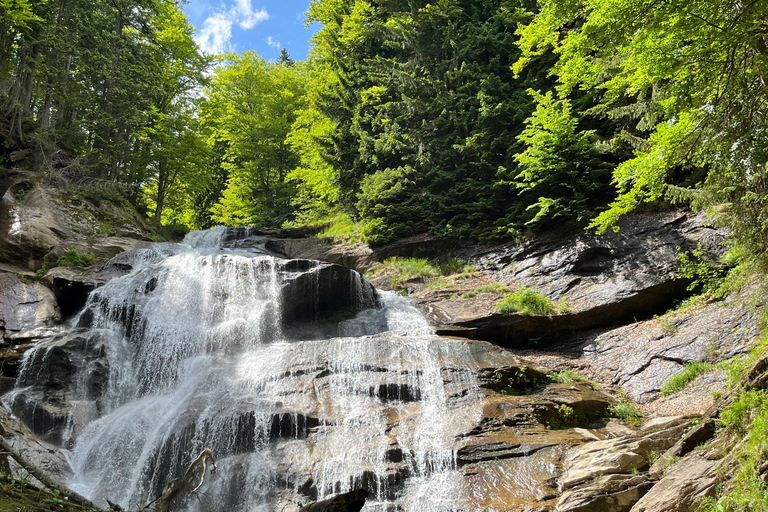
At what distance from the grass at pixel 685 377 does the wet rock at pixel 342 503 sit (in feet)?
23.7

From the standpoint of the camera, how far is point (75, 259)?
1407 cm

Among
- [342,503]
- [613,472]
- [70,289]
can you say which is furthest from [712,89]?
[70,289]

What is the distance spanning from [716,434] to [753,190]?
2.96 metres

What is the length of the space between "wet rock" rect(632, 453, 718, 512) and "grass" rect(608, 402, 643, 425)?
4.20 meters

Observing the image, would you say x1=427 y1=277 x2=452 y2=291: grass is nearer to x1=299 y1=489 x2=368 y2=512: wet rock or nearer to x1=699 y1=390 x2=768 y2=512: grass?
x1=299 y1=489 x2=368 y2=512: wet rock

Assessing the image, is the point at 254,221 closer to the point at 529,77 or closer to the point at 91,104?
the point at 91,104

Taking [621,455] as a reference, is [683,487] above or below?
above

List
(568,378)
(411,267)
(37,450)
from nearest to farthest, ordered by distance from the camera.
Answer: (37,450)
(568,378)
(411,267)

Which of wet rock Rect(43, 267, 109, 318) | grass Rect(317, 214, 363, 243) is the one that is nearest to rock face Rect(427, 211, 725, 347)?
grass Rect(317, 214, 363, 243)

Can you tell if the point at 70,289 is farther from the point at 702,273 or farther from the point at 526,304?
the point at 702,273

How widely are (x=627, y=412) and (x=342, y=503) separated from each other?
6484mm

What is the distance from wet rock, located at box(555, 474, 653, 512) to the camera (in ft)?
18.2

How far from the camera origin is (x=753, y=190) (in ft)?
17.4

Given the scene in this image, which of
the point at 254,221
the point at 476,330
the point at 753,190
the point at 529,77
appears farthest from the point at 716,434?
the point at 254,221
